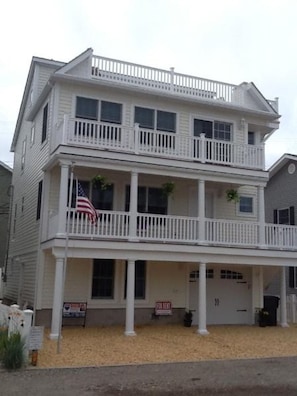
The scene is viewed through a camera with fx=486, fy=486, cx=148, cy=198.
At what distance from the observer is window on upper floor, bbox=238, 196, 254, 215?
20.1m

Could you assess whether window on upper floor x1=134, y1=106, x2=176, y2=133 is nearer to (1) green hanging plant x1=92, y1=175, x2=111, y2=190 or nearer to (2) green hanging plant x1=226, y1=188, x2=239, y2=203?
(1) green hanging plant x1=92, y1=175, x2=111, y2=190

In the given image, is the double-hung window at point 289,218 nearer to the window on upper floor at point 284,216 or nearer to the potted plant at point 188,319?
the window on upper floor at point 284,216

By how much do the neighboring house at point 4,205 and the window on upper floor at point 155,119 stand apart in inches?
491

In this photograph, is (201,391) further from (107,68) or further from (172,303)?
(107,68)

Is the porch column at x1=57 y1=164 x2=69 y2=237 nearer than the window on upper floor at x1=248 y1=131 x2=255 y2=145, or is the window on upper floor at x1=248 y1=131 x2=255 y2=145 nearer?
the porch column at x1=57 y1=164 x2=69 y2=237

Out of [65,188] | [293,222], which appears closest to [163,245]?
[65,188]

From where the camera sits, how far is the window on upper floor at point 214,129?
19.4 m

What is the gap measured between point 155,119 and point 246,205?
5.32 m

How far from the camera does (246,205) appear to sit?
797 inches

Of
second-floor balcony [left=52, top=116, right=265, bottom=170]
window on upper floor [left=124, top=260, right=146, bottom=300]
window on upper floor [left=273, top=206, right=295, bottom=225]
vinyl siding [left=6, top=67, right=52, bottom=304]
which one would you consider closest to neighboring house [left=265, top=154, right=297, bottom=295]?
window on upper floor [left=273, top=206, right=295, bottom=225]

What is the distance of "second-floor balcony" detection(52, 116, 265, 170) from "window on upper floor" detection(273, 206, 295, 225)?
833 centimetres

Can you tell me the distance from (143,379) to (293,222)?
58.9 feet

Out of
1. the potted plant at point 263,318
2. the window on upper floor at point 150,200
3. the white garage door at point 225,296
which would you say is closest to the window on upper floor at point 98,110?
the window on upper floor at point 150,200

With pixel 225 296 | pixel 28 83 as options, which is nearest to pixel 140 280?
pixel 225 296
